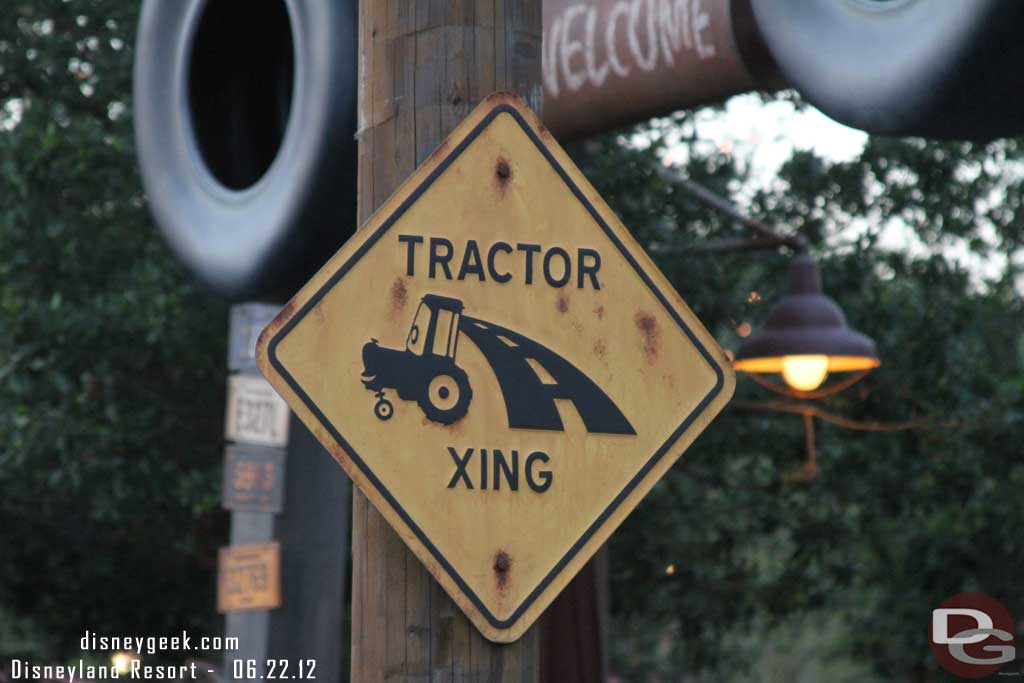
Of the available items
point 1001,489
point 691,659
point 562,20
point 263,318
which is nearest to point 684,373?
point 562,20

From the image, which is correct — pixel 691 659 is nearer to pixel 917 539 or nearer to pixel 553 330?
pixel 917 539

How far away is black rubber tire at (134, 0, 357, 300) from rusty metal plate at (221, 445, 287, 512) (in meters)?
1.25

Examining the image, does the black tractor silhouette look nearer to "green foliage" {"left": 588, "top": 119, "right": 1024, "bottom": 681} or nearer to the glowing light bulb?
the glowing light bulb

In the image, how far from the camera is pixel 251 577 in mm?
7227

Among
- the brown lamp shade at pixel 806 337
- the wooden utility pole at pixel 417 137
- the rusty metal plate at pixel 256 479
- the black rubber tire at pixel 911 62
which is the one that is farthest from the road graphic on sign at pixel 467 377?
the brown lamp shade at pixel 806 337

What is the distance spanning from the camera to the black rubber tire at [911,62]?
3.70 meters

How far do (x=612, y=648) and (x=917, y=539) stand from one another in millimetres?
7180

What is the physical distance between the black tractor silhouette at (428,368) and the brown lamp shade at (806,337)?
554cm

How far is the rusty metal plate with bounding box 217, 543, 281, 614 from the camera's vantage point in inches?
282

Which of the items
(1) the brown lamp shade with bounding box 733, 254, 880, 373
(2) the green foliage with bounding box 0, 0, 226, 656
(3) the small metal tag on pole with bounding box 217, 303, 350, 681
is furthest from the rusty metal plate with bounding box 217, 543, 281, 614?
(2) the green foliage with bounding box 0, 0, 226, 656

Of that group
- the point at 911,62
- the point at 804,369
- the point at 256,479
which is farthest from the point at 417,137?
the point at 804,369

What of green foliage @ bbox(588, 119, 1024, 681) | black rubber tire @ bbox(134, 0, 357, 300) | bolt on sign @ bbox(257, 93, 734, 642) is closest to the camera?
bolt on sign @ bbox(257, 93, 734, 642)

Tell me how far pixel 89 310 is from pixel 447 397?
776cm

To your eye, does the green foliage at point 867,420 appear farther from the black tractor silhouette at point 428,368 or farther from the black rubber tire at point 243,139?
the black tractor silhouette at point 428,368
